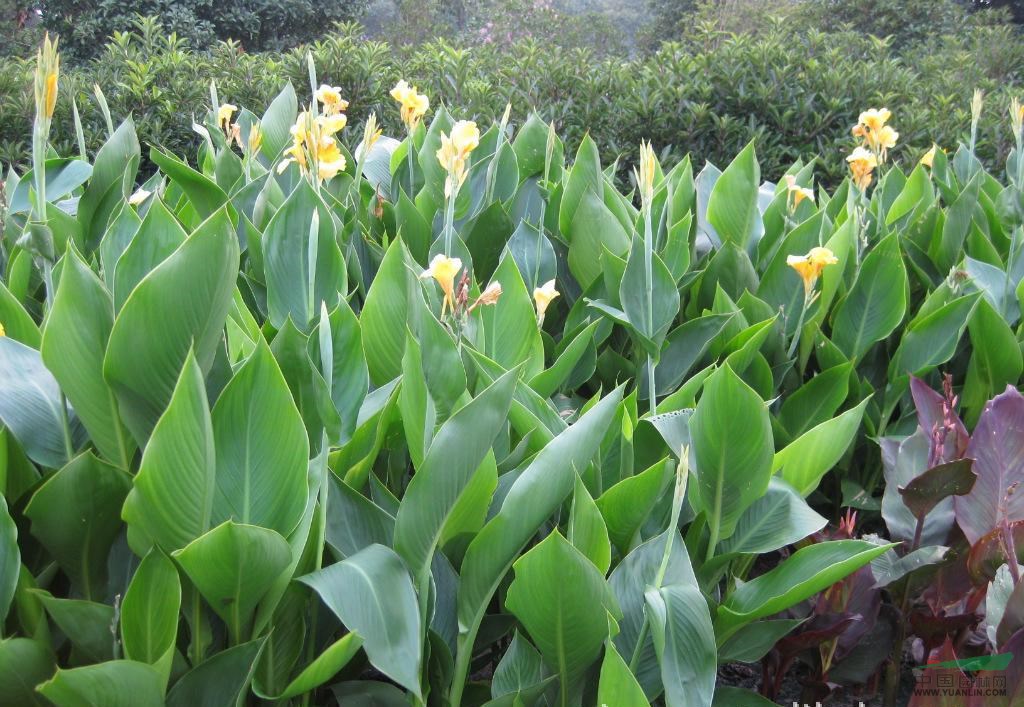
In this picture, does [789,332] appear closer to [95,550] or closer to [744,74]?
[95,550]

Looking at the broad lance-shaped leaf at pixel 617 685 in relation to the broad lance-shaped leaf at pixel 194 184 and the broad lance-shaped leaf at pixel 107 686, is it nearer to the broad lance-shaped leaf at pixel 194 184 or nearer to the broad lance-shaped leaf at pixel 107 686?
the broad lance-shaped leaf at pixel 107 686

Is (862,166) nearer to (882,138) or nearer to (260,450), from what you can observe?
(882,138)

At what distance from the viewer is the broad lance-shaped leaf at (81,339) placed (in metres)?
1.06

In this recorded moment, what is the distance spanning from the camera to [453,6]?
19.6 metres

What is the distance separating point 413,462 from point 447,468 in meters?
0.17

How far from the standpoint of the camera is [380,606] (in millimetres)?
1099

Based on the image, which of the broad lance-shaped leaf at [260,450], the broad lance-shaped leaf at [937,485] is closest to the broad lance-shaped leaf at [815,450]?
the broad lance-shaped leaf at [937,485]

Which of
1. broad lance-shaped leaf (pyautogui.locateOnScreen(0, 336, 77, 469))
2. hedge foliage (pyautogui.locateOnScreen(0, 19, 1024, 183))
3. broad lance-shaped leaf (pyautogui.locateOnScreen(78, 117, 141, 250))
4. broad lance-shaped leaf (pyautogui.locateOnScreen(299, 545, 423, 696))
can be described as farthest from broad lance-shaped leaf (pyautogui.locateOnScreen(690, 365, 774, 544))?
hedge foliage (pyautogui.locateOnScreen(0, 19, 1024, 183))

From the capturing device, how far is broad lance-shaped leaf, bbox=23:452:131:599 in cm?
107

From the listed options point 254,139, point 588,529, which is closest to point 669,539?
point 588,529

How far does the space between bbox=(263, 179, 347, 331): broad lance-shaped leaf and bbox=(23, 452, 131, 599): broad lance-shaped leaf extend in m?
0.57

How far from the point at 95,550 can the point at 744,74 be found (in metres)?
4.45

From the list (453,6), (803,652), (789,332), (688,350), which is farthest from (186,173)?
(453,6)

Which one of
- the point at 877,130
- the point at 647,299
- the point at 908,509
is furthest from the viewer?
the point at 877,130
